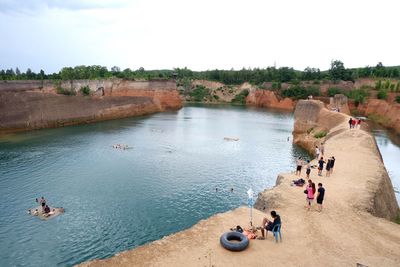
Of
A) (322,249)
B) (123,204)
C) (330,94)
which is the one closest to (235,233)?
(322,249)

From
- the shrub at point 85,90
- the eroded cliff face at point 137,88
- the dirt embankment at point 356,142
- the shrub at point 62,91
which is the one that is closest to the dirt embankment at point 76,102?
the eroded cliff face at point 137,88

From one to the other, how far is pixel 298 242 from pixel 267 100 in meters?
104

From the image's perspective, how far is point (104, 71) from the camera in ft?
355

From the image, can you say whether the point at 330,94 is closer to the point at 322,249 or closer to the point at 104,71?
the point at 104,71

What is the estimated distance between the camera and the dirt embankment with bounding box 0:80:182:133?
207 feet

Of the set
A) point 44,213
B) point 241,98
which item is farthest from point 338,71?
point 44,213

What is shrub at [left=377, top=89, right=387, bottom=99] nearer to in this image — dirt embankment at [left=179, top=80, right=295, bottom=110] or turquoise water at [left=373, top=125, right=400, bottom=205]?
turquoise water at [left=373, top=125, right=400, bottom=205]

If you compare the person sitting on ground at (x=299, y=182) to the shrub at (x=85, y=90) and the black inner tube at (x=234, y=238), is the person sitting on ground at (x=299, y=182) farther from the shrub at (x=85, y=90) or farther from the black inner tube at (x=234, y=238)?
the shrub at (x=85, y=90)

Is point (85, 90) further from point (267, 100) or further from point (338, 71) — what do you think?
point (338, 71)

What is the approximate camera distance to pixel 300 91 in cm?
10656

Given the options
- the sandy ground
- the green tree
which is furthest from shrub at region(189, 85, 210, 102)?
the sandy ground

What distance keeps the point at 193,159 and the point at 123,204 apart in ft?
50.6

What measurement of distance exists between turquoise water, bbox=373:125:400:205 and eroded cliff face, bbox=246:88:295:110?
1615 inches

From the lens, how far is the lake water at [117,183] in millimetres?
21266
